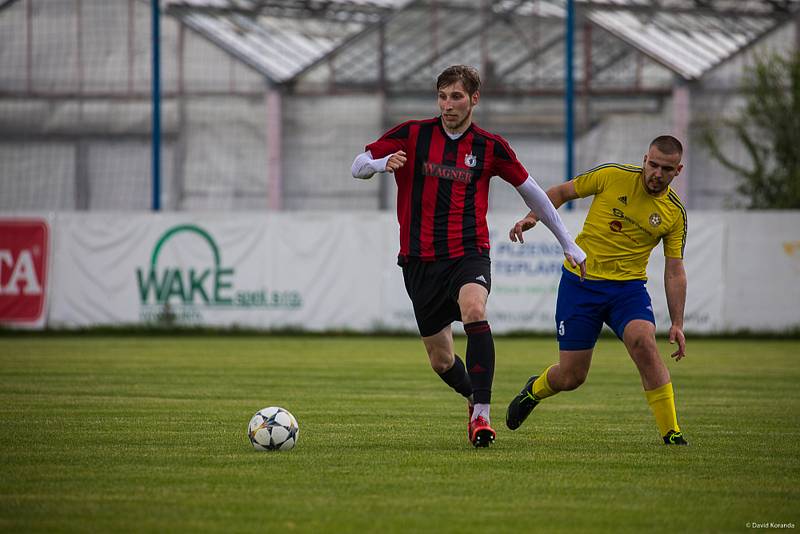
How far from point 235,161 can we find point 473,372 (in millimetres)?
18931

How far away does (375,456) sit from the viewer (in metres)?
Result: 7.30

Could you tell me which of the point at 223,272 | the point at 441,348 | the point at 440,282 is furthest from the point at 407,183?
the point at 223,272

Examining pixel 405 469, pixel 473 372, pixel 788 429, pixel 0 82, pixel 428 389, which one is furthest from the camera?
pixel 0 82

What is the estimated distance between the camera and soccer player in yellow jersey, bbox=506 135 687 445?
26.3 ft

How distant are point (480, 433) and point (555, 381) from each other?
92 centimetres

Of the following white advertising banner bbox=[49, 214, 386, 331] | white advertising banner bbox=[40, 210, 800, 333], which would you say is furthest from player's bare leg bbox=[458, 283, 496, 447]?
white advertising banner bbox=[49, 214, 386, 331]

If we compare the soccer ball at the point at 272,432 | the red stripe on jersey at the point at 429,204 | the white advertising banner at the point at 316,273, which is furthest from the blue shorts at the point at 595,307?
the white advertising banner at the point at 316,273

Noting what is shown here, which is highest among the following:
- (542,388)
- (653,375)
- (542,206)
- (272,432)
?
(542,206)

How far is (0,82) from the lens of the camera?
25703 mm

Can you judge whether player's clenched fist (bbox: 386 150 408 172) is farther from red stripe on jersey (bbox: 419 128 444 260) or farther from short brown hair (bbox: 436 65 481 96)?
short brown hair (bbox: 436 65 481 96)

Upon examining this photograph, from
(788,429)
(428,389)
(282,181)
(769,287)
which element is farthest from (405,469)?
(282,181)

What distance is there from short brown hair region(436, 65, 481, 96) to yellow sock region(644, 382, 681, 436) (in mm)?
2392

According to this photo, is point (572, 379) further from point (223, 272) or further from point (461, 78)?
point (223, 272)

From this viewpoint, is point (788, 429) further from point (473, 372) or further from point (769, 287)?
point (769, 287)
